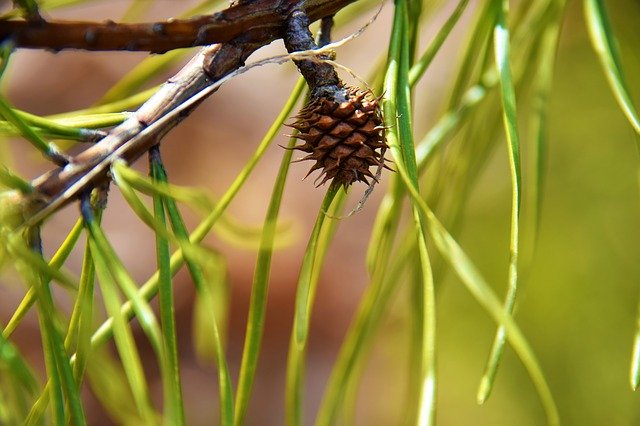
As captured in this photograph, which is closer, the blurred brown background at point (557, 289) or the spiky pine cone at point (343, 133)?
the spiky pine cone at point (343, 133)

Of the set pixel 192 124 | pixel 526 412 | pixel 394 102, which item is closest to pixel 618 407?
pixel 526 412

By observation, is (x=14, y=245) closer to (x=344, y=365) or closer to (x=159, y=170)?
(x=159, y=170)

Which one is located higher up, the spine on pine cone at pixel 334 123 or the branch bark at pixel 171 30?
the branch bark at pixel 171 30

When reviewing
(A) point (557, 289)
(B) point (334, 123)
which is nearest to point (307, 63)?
(B) point (334, 123)

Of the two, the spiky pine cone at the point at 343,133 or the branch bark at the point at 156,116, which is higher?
the branch bark at the point at 156,116

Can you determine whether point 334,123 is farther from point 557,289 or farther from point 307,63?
point 557,289

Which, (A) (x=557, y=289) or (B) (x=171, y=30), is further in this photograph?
(A) (x=557, y=289)
